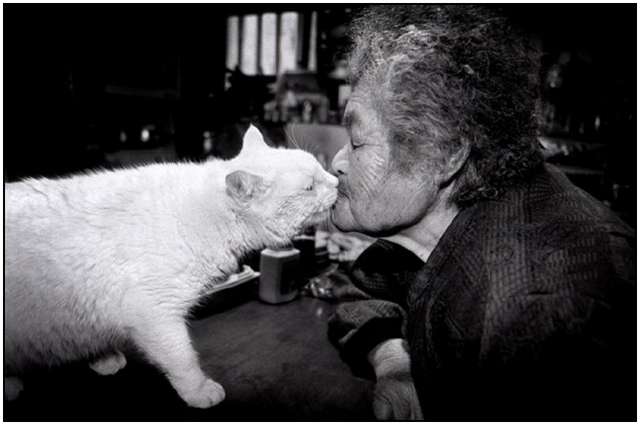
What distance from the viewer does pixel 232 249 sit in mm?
1108

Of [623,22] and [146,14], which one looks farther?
[623,22]

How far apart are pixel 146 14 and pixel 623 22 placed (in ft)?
7.92

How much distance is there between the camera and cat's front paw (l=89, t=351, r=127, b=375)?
0.93m

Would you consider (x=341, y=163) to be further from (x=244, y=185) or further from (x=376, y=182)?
(x=244, y=185)

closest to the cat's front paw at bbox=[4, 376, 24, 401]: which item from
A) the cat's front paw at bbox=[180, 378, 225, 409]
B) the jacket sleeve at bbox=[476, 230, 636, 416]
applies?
the cat's front paw at bbox=[180, 378, 225, 409]

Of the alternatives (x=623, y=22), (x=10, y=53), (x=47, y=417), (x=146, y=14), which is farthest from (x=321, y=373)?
(x=623, y=22)

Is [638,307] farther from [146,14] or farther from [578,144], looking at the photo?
[578,144]

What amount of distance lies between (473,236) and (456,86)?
1.09ft

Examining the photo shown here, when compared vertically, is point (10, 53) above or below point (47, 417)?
above

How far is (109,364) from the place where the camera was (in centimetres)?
94

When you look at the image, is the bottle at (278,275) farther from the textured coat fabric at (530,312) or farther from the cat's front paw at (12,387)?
the cat's front paw at (12,387)

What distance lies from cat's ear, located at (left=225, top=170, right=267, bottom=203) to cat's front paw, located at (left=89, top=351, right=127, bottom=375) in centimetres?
49

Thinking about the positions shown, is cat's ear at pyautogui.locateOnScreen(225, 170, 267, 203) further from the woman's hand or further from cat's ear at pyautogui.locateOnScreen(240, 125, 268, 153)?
the woman's hand

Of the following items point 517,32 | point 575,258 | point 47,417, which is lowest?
point 47,417
